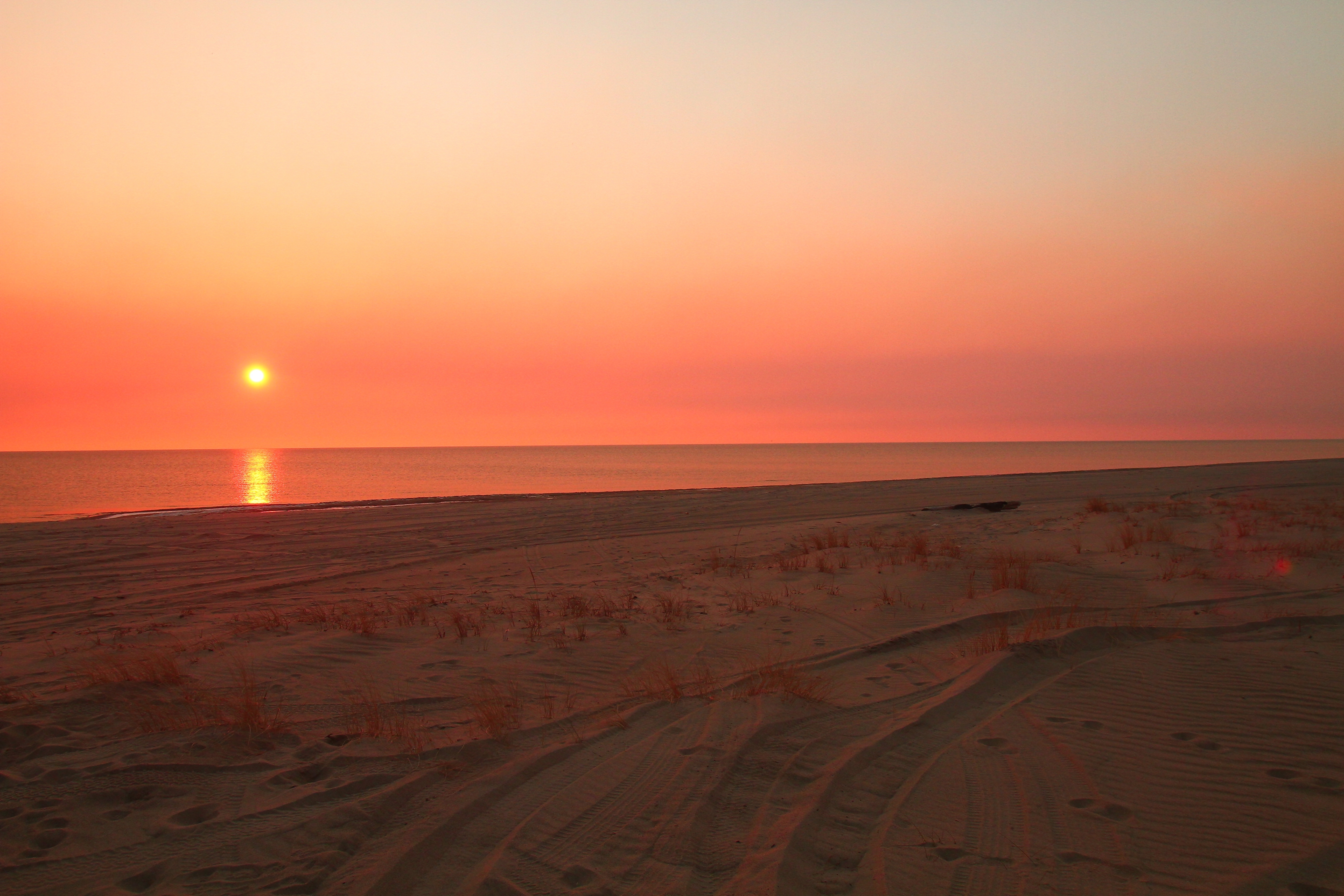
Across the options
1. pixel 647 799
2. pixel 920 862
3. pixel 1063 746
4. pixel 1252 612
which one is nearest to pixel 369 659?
pixel 647 799

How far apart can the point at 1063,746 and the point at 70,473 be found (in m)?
90.4

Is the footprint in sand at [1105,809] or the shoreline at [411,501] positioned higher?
the shoreline at [411,501]

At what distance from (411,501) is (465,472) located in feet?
130

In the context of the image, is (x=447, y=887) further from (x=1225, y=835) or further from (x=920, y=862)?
(x=1225, y=835)

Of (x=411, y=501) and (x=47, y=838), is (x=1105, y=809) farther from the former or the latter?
(x=411, y=501)

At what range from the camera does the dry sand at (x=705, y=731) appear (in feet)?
11.3

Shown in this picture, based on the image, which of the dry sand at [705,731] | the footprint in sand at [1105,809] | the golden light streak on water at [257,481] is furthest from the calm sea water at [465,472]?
the footprint in sand at [1105,809]

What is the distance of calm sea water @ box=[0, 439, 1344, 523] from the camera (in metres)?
40.8

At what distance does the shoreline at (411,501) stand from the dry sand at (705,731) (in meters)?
16.7

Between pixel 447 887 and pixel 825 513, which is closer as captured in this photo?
pixel 447 887

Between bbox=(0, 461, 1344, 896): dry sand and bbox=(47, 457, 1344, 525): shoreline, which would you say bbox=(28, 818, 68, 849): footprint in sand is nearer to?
bbox=(0, 461, 1344, 896): dry sand

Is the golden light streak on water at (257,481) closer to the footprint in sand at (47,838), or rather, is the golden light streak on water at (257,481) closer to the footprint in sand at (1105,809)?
the footprint in sand at (47,838)

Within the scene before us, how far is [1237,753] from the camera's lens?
4.45m

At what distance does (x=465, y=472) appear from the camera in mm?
70188
